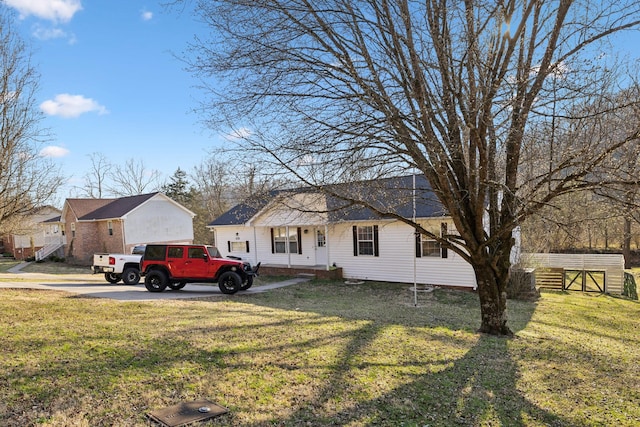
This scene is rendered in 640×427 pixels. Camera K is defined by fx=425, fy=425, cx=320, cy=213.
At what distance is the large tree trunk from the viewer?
8797 mm

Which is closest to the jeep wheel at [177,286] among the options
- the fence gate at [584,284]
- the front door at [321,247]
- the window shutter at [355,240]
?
the front door at [321,247]

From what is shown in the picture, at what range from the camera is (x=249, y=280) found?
15.4m

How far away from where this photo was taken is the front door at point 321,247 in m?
21.8

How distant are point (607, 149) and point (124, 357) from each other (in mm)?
7870

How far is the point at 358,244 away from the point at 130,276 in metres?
10.0

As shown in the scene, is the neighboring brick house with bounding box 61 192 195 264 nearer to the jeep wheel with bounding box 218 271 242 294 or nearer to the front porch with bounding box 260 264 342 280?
the front porch with bounding box 260 264 342 280

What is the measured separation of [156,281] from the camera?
587 inches

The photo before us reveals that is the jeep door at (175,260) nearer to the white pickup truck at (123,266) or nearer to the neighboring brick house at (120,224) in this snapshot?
the white pickup truck at (123,266)

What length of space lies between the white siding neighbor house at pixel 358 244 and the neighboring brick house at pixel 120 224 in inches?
362

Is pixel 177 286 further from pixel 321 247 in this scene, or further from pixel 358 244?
pixel 358 244

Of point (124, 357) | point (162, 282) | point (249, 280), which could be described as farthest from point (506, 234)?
point (162, 282)

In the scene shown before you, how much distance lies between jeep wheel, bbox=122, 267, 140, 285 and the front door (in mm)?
8735

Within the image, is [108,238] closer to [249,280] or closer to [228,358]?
[249,280]

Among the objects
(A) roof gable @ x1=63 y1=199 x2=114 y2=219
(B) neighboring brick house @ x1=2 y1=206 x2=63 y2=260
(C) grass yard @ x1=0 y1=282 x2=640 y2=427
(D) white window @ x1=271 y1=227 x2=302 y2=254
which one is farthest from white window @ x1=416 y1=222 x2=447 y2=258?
(B) neighboring brick house @ x1=2 y1=206 x2=63 y2=260
